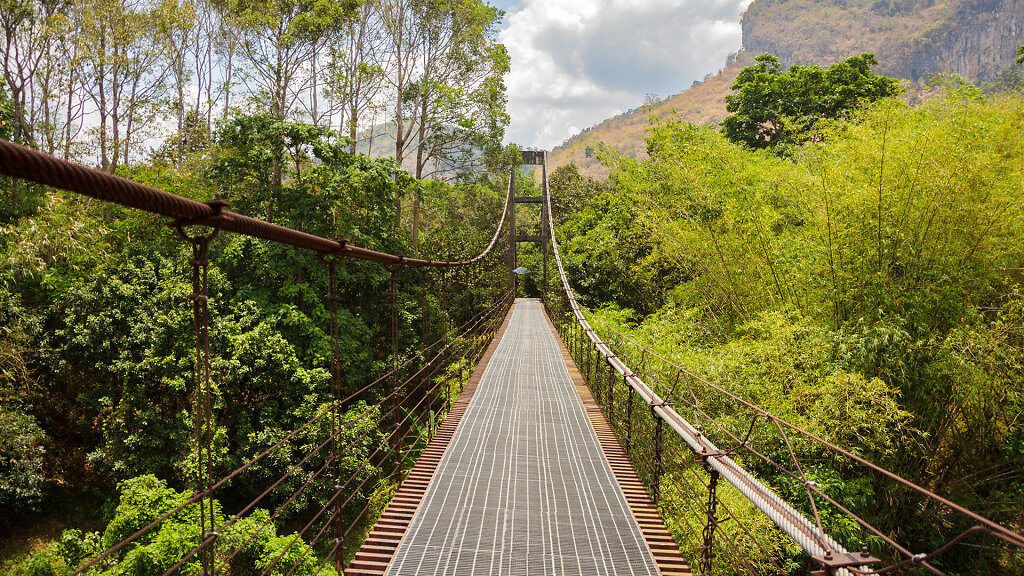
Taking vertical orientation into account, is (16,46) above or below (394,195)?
above

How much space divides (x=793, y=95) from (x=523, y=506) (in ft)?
44.1

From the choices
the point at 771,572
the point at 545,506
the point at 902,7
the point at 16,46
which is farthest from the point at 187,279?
the point at 902,7

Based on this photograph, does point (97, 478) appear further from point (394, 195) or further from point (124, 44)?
point (124, 44)

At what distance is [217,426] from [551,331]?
515 cm

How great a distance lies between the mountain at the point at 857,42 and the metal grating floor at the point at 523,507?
1089 inches

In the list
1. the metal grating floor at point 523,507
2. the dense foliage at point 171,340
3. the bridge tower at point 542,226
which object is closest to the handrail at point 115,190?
the metal grating floor at point 523,507

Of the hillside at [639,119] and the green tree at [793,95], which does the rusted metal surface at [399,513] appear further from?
the hillside at [639,119]

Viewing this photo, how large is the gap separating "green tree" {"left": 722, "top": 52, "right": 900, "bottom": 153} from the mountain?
16300mm

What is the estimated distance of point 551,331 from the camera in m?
8.13

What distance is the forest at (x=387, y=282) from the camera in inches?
147

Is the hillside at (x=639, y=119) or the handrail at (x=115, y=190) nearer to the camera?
the handrail at (x=115, y=190)

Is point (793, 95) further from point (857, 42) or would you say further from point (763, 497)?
point (857, 42)

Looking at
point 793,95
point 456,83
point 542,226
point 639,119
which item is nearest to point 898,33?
point 639,119

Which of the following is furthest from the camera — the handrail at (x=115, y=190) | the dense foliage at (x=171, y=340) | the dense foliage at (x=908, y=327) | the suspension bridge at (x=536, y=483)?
the dense foliage at (x=171, y=340)
